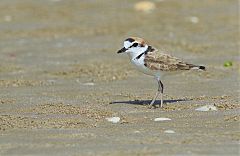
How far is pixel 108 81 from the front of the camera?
9.37 meters

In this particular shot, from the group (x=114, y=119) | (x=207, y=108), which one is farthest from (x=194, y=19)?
(x=114, y=119)

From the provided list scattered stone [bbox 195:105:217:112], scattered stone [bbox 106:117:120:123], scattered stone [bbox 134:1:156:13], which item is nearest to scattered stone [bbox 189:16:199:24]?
scattered stone [bbox 134:1:156:13]

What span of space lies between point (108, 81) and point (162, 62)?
1.78 metres

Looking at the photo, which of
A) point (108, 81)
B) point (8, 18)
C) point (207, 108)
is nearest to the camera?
point (207, 108)

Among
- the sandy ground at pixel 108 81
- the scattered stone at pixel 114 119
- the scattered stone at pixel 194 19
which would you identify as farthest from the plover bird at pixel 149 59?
the scattered stone at pixel 194 19

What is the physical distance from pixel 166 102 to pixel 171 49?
4.08 m

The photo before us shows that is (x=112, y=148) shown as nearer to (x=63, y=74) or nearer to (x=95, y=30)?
(x=63, y=74)

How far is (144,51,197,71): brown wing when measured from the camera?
764 cm

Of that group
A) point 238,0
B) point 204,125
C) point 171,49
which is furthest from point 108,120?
point 238,0

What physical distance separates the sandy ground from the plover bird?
398mm

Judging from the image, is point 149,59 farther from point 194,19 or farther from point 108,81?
point 194,19

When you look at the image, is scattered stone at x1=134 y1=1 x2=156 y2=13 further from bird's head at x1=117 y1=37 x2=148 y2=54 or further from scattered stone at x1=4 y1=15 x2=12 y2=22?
bird's head at x1=117 y1=37 x2=148 y2=54

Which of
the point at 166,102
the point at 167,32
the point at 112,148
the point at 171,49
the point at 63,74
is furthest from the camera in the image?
the point at 167,32

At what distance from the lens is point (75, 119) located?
7.01 metres
